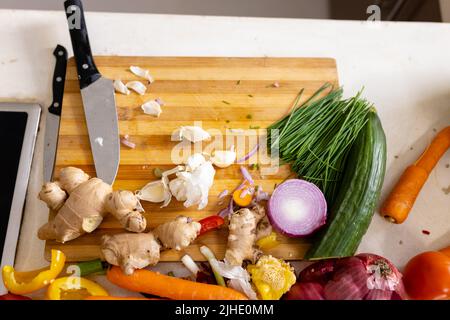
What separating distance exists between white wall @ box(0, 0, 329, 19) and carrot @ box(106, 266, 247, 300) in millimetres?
1406

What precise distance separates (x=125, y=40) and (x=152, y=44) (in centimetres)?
8

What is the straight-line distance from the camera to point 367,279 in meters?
1.04

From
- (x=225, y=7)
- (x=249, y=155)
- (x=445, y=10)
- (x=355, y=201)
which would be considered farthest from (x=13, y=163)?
(x=445, y=10)

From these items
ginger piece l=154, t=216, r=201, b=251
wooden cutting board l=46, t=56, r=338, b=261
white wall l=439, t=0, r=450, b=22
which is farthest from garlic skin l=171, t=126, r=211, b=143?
white wall l=439, t=0, r=450, b=22

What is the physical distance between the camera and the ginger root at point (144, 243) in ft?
3.56

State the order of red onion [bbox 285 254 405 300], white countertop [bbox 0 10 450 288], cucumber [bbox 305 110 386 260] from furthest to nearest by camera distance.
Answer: white countertop [bbox 0 10 450 288] → cucumber [bbox 305 110 386 260] → red onion [bbox 285 254 405 300]

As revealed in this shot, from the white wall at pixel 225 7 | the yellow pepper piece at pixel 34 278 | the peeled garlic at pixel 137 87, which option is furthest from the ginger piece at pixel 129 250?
the white wall at pixel 225 7

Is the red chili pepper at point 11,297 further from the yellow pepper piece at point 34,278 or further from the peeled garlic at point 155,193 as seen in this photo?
the peeled garlic at point 155,193

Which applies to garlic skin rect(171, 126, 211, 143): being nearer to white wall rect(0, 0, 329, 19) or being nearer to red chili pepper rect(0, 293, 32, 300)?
red chili pepper rect(0, 293, 32, 300)

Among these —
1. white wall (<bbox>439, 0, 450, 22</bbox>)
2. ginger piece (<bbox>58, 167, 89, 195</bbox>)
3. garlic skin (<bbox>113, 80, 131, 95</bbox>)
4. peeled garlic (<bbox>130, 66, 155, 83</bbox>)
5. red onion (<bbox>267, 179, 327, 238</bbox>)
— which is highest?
white wall (<bbox>439, 0, 450, 22</bbox>)

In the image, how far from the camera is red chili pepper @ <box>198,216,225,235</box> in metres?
1.17

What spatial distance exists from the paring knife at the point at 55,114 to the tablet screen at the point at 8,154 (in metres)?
0.07
